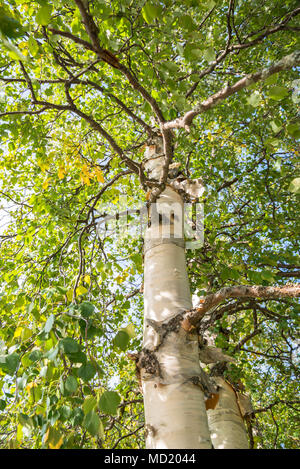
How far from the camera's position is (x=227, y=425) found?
2504mm

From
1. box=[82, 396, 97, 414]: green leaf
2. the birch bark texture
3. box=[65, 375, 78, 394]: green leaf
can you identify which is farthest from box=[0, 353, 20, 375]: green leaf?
the birch bark texture

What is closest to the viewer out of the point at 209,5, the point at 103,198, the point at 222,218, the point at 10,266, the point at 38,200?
the point at 209,5

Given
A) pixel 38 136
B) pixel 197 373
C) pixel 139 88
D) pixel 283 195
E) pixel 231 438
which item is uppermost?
pixel 283 195

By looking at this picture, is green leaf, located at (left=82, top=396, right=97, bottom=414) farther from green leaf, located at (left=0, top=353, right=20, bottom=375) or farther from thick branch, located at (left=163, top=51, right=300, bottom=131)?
thick branch, located at (left=163, top=51, right=300, bottom=131)

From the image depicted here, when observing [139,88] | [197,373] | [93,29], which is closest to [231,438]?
[197,373]

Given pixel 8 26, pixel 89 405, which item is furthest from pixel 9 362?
pixel 8 26

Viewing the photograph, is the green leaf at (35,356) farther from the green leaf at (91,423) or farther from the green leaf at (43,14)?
the green leaf at (43,14)

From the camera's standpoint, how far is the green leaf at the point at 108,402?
52.7 inches

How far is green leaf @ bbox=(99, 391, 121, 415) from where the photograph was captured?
4.40 ft

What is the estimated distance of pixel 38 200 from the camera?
3250 mm

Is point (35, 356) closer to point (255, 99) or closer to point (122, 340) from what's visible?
point (122, 340)

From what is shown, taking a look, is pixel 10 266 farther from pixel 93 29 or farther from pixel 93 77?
pixel 93 29

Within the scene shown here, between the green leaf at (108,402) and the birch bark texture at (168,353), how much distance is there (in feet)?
0.64
